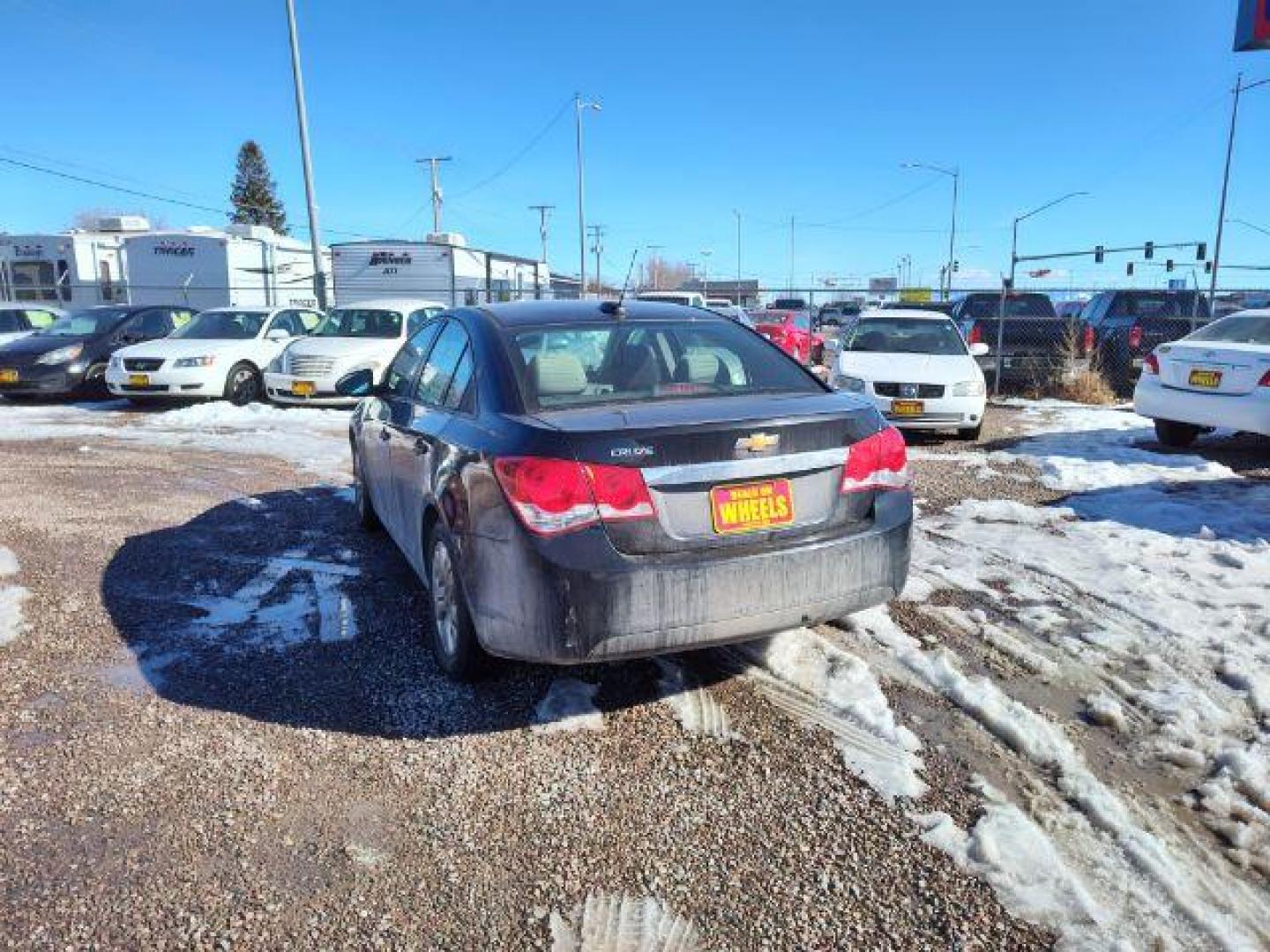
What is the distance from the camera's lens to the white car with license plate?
12586 mm

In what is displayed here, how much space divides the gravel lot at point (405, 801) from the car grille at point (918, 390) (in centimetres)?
592

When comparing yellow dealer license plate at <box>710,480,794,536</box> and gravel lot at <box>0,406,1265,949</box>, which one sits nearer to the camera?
gravel lot at <box>0,406,1265,949</box>

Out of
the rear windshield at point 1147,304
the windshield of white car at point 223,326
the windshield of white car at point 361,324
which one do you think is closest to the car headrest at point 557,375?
the windshield of white car at point 361,324

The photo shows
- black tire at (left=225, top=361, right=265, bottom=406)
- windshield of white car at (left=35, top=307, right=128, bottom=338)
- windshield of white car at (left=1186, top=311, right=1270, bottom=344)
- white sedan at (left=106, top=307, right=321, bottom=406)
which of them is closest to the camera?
windshield of white car at (left=1186, top=311, right=1270, bottom=344)

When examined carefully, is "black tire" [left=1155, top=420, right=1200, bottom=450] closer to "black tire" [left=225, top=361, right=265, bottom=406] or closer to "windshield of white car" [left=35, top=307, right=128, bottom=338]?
"black tire" [left=225, top=361, right=265, bottom=406]

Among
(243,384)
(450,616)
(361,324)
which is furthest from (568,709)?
(243,384)

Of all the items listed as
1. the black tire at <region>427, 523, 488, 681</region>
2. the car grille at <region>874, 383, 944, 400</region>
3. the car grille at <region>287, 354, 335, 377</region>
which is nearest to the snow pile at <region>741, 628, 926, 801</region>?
the black tire at <region>427, 523, 488, 681</region>

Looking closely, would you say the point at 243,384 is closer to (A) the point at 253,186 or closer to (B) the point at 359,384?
(B) the point at 359,384

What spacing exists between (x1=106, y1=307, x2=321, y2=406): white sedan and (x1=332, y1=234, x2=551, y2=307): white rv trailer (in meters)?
11.3

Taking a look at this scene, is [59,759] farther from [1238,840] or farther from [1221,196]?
[1221,196]

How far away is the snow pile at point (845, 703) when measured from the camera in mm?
3072

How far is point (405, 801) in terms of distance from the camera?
2938mm

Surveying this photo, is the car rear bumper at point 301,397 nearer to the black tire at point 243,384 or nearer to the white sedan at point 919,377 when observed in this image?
the black tire at point 243,384

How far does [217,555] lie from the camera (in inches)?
220
